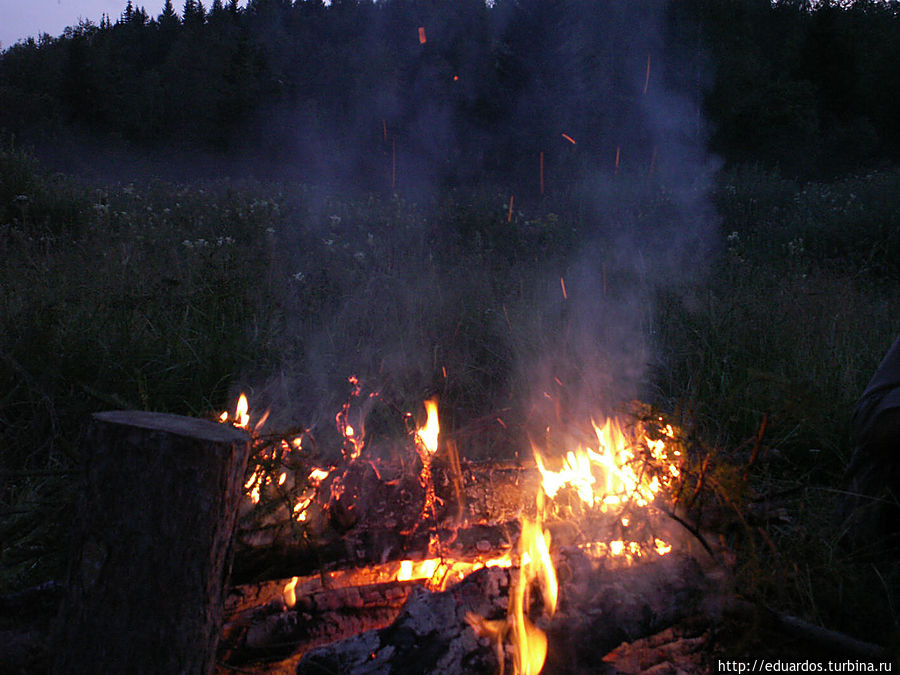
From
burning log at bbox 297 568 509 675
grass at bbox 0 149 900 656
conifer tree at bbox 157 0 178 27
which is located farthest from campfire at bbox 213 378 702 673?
conifer tree at bbox 157 0 178 27

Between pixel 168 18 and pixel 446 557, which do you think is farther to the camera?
pixel 168 18

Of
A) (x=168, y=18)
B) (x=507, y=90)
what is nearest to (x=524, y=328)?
(x=507, y=90)

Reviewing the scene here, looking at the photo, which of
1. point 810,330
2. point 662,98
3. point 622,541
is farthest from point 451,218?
point 662,98

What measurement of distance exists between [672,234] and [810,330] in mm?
3392

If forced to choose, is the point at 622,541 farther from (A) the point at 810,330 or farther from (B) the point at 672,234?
(B) the point at 672,234

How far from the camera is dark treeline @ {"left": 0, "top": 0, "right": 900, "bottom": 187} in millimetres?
14641

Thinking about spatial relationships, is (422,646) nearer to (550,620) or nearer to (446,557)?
(550,620)

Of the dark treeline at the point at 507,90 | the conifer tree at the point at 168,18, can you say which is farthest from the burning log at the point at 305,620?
the conifer tree at the point at 168,18

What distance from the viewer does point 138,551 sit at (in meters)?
1.29

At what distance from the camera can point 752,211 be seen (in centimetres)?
793

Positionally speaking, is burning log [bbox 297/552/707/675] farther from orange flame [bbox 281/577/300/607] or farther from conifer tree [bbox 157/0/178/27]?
conifer tree [bbox 157/0/178/27]

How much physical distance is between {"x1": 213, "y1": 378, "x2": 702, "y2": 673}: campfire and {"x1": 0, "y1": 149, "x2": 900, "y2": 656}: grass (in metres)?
0.32

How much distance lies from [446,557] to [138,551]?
103cm

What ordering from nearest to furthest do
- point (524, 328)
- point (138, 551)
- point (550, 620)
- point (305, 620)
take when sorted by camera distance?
point (138, 551), point (550, 620), point (305, 620), point (524, 328)
